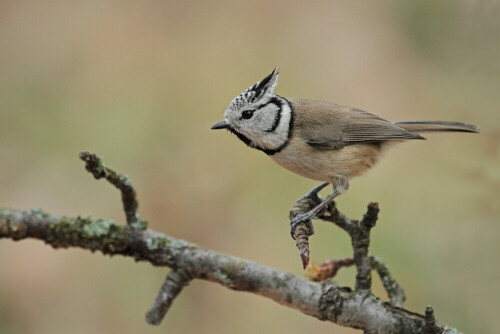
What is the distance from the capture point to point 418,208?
3.64 meters

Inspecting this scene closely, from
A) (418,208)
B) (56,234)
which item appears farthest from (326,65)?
(56,234)

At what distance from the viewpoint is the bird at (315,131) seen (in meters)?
3.12

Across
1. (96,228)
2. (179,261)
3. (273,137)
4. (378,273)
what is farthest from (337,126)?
(96,228)

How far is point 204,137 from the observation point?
412cm

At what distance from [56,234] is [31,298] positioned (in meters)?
1.13

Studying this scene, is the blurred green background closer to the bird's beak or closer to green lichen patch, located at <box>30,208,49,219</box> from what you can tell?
the bird's beak

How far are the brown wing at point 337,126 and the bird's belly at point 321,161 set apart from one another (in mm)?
61

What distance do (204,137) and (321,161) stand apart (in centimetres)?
121

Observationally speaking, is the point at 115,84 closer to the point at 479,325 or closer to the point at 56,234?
the point at 56,234

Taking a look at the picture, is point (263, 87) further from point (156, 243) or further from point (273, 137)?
point (156, 243)

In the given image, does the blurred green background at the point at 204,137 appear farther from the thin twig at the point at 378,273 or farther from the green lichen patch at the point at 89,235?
the green lichen patch at the point at 89,235

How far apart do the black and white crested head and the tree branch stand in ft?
2.20

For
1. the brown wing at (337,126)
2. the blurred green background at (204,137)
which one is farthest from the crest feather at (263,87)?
the blurred green background at (204,137)

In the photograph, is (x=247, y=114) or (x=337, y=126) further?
(x=337, y=126)
